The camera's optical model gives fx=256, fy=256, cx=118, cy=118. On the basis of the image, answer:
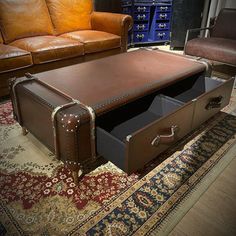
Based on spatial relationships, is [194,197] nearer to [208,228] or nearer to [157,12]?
[208,228]

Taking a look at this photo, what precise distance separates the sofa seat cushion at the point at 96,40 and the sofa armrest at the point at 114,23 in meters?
0.08

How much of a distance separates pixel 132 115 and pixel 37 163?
1.89ft

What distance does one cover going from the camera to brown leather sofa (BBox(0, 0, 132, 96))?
1989mm

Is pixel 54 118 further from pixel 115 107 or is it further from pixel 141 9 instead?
pixel 141 9

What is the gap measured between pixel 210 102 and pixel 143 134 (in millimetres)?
620

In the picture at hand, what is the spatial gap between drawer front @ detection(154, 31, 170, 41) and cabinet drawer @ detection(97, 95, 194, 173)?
2619mm

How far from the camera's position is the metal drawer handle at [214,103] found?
1.45 m

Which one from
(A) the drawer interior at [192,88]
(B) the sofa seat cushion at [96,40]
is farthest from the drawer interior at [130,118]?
(B) the sofa seat cushion at [96,40]

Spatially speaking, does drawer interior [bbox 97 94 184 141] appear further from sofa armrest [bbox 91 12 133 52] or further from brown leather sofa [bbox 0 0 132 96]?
sofa armrest [bbox 91 12 133 52]

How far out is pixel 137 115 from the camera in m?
1.46

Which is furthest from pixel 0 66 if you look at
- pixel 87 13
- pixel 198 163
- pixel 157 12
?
pixel 157 12

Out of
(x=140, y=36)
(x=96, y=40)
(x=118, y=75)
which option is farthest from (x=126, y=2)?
(x=118, y=75)

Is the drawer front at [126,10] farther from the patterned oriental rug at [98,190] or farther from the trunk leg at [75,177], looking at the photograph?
the trunk leg at [75,177]

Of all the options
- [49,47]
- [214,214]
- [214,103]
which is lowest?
[214,214]
